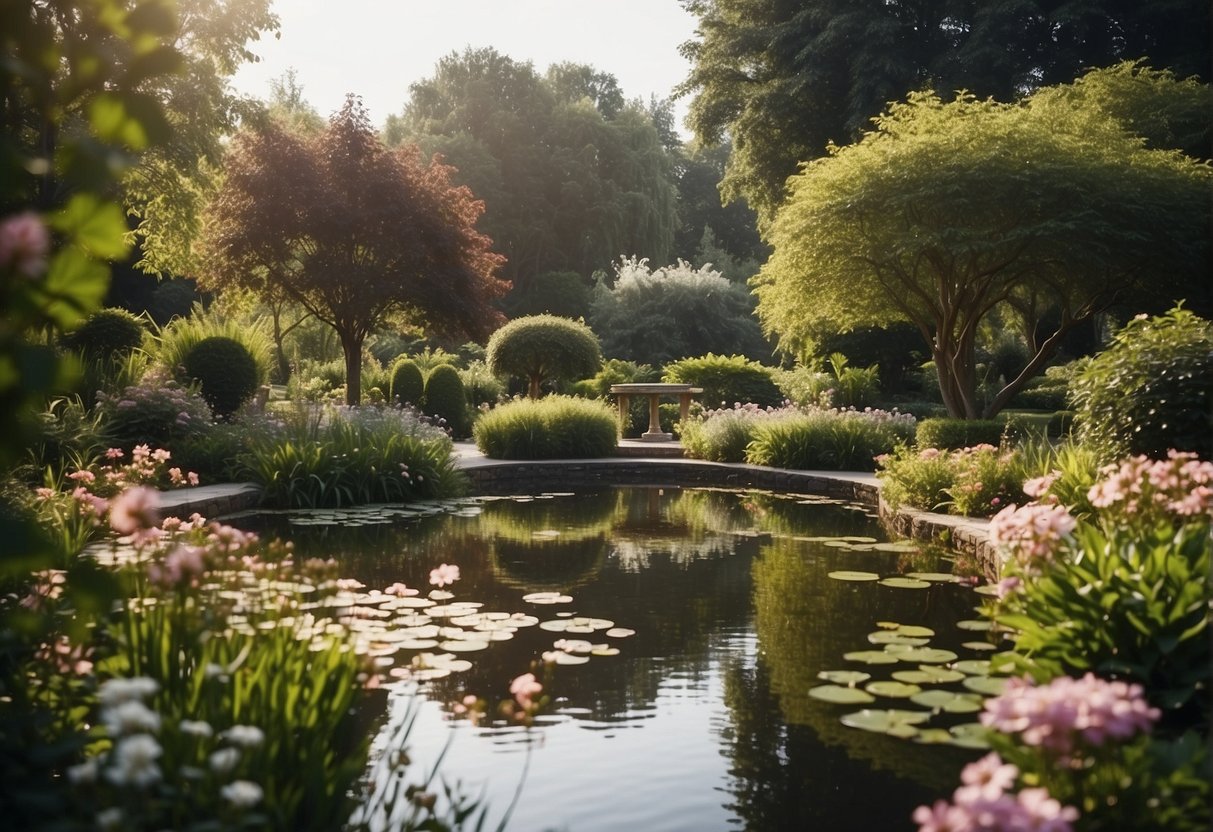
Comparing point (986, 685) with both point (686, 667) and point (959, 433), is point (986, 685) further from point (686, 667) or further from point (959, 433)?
point (959, 433)

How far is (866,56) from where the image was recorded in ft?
70.0

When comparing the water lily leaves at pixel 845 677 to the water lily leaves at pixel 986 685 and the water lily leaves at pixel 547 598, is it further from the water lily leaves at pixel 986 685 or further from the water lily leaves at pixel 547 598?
the water lily leaves at pixel 547 598

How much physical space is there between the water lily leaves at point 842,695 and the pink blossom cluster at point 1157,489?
1170 mm

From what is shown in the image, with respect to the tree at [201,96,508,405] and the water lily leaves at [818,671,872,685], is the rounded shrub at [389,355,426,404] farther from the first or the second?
the water lily leaves at [818,671,872,685]

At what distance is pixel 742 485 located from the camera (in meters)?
14.0

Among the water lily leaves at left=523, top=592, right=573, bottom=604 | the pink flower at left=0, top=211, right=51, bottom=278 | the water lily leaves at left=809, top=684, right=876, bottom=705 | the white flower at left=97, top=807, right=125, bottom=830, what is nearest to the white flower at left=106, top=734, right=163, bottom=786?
the white flower at left=97, top=807, right=125, bottom=830

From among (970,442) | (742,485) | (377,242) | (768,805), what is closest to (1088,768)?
(768,805)

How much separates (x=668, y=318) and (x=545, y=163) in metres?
12.5

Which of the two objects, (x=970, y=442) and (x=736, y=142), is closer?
(x=970, y=442)

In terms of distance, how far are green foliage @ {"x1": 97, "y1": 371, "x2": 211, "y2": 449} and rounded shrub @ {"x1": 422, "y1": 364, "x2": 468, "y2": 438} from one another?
792cm

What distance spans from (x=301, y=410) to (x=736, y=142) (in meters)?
15.5

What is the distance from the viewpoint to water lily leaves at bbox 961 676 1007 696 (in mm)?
4227

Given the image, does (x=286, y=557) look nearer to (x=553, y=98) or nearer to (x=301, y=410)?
(x=301, y=410)

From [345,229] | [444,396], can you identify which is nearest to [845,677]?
[345,229]
